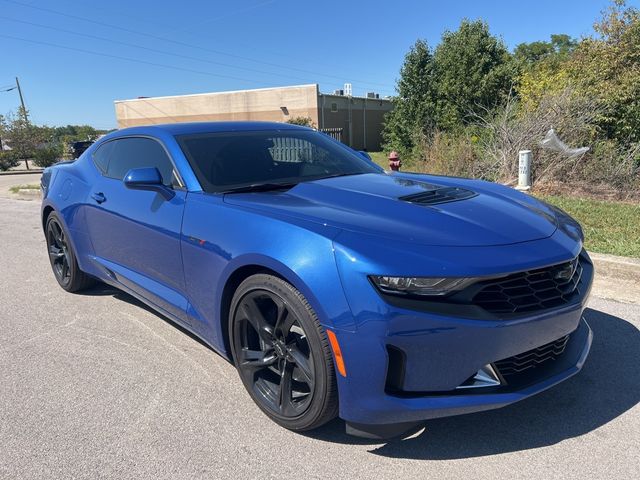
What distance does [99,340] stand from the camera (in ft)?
12.8

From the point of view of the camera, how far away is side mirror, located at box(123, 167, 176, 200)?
3.27m

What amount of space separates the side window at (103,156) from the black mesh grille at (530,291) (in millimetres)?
3413

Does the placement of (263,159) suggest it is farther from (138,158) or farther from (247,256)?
(247,256)

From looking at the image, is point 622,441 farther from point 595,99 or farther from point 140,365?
point 595,99

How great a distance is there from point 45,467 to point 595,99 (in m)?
10.9

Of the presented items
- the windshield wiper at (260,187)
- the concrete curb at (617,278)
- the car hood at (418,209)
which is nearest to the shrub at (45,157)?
the windshield wiper at (260,187)

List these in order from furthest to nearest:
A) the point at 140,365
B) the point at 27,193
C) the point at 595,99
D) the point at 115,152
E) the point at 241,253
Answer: the point at 27,193, the point at 595,99, the point at 115,152, the point at 140,365, the point at 241,253

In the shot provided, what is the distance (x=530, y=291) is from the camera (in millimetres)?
2275

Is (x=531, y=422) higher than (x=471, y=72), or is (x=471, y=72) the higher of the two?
(x=471, y=72)

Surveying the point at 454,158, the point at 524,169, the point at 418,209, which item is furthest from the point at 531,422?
the point at 454,158

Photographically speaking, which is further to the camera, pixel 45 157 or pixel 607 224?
pixel 45 157

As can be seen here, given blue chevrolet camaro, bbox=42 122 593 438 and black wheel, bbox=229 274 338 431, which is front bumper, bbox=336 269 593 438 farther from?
black wheel, bbox=229 274 338 431

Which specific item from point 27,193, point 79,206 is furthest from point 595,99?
point 27,193

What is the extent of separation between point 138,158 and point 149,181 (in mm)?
756
